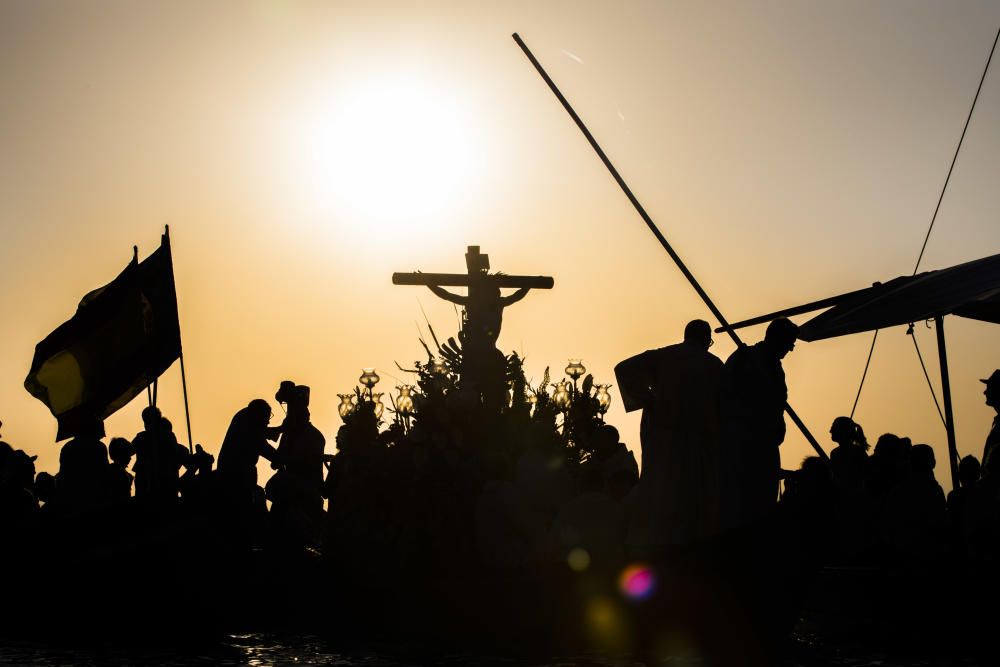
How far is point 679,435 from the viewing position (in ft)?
40.1

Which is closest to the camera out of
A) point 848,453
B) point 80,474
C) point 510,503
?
point 510,503

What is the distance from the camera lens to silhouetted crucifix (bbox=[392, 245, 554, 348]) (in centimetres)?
2248

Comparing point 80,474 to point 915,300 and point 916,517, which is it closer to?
point 916,517

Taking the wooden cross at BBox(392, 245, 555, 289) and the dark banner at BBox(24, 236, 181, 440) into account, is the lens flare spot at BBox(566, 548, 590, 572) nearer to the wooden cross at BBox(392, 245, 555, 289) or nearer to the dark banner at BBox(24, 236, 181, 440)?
the dark banner at BBox(24, 236, 181, 440)

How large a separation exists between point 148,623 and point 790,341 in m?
8.42

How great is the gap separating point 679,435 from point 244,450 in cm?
574

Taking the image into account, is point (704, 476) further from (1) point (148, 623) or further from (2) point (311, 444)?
(1) point (148, 623)

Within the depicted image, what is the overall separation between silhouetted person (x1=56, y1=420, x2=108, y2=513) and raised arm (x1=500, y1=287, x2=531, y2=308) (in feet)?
27.1

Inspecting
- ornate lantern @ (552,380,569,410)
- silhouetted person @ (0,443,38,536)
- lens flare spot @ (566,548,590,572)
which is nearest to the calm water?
lens flare spot @ (566,548,590,572)

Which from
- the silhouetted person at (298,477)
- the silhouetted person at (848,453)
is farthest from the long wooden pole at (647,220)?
the silhouetted person at (298,477)

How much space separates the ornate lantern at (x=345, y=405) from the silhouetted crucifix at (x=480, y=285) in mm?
4273

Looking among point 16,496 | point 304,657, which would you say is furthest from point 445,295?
point 304,657

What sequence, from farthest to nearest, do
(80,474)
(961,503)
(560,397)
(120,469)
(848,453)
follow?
(560,397) → (120,469) → (80,474) → (848,453) → (961,503)

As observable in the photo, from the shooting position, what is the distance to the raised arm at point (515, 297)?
899 inches
